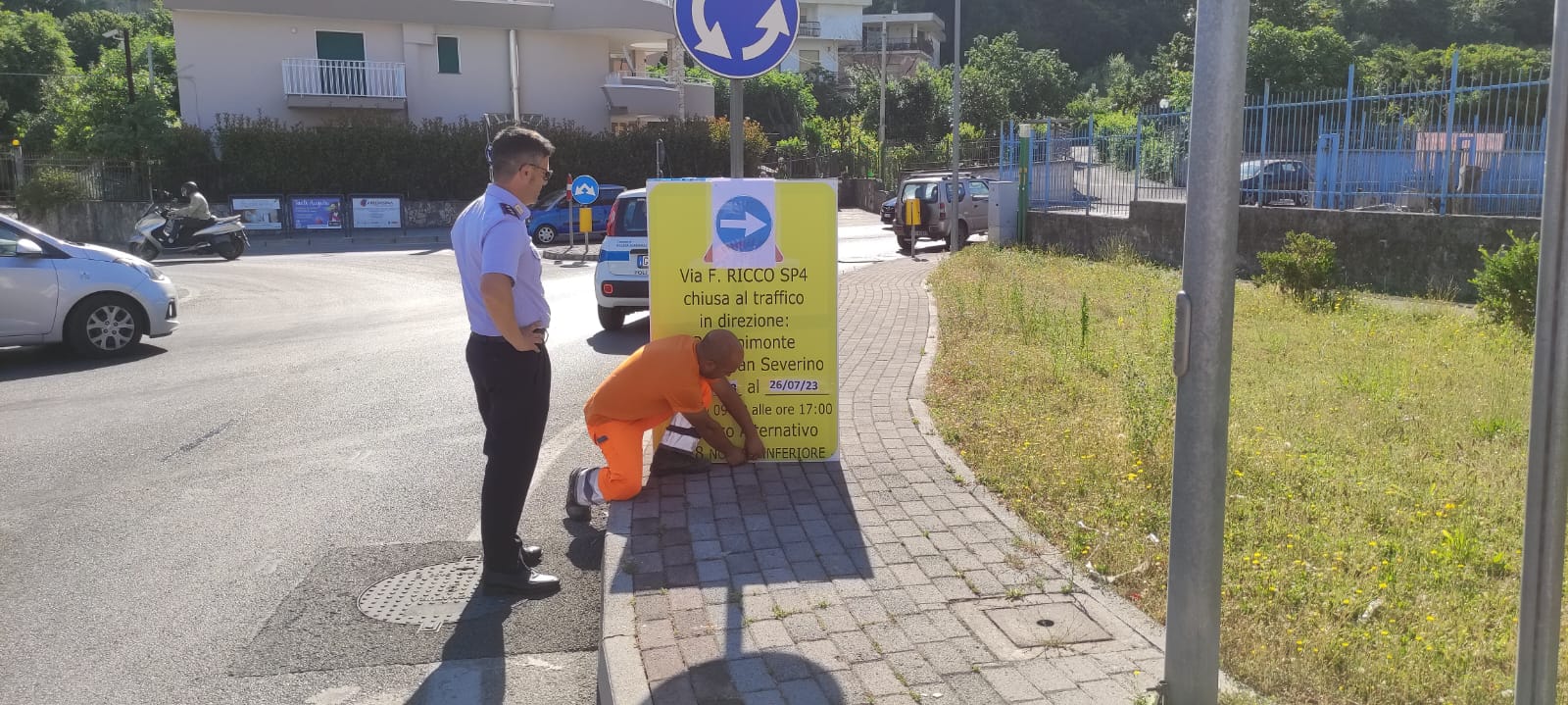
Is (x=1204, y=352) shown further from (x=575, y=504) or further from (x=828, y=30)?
(x=828, y=30)

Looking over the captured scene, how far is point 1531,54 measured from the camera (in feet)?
155

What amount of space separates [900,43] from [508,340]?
271 feet

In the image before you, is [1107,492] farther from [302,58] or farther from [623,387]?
[302,58]

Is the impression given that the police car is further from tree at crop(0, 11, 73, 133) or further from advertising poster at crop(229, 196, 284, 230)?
tree at crop(0, 11, 73, 133)

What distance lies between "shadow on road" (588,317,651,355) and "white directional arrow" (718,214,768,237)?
523 centimetres

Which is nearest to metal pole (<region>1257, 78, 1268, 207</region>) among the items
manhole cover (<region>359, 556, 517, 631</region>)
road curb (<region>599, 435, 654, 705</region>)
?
road curb (<region>599, 435, 654, 705</region>)

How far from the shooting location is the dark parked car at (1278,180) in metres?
16.6

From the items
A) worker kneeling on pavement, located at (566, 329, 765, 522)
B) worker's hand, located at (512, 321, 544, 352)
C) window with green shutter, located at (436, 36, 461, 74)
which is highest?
window with green shutter, located at (436, 36, 461, 74)

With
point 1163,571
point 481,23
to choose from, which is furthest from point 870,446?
point 481,23

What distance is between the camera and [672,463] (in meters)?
6.11

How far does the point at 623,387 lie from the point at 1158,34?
78430 mm

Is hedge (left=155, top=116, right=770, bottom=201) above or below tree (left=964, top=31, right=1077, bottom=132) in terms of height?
below

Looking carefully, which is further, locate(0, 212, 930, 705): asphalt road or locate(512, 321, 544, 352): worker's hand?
locate(512, 321, 544, 352): worker's hand

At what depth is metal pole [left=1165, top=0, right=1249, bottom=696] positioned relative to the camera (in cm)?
302
